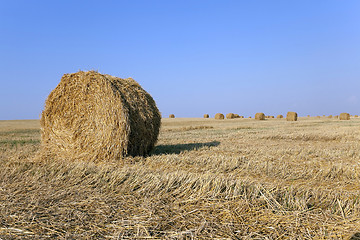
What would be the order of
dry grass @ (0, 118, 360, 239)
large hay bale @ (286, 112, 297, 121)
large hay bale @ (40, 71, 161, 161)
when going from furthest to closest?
large hay bale @ (286, 112, 297, 121)
large hay bale @ (40, 71, 161, 161)
dry grass @ (0, 118, 360, 239)

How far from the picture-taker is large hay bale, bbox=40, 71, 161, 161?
7066mm

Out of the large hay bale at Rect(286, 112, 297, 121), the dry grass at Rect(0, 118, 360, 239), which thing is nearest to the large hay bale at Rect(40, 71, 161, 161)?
the dry grass at Rect(0, 118, 360, 239)

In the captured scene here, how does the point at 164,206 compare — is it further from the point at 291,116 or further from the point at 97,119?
the point at 291,116

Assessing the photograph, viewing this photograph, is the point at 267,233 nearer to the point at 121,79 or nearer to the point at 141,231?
the point at 141,231

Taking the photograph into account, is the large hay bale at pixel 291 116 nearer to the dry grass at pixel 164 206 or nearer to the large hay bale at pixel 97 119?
the large hay bale at pixel 97 119

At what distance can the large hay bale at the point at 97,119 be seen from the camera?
7066 millimetres

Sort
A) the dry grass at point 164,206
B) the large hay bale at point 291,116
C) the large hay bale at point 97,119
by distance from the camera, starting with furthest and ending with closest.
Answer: the large hay bale at point 291,116, the large hay bale at point 97,119, the dry grass at point 164,206

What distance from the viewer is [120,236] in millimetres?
2617

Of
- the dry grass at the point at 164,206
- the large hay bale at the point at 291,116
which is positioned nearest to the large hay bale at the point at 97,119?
the dry grass at the point at 164,206

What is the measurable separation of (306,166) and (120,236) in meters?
4.79

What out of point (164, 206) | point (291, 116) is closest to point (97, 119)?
point (164, 206)

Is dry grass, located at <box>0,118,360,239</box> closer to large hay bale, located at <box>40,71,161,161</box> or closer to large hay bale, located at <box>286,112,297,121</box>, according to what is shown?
large hay bale, located at <box>40,71,161,161</box>

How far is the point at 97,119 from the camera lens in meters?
7.29

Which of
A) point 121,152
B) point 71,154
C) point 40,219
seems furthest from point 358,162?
point 71,154
